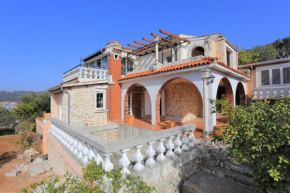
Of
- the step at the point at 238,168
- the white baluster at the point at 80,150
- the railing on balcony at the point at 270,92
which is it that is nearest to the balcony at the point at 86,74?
the white baluster at the point at 80,150

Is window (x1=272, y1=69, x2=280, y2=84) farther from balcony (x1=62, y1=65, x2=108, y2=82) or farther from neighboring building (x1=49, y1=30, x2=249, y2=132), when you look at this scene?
balcony (x1=62, y1=65, x2=108, y2=82)

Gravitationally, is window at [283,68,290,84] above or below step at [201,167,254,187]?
above

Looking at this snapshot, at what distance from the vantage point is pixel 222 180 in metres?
4.21

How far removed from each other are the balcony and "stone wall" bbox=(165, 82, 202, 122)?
19.3 ft

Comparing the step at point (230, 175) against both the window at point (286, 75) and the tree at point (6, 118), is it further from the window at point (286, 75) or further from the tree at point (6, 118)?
the tree at point (6, 118)

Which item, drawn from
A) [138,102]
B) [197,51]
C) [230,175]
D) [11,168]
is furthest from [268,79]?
[11,168]

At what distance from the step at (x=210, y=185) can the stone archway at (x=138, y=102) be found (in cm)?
1022

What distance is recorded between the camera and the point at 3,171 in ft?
28.8

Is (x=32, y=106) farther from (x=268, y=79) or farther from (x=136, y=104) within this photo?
(x=268, y=79)

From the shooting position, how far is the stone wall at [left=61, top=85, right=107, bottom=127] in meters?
10.5

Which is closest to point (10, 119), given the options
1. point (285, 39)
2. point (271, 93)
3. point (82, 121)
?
point (82, 121)

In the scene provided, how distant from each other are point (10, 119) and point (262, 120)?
2894 cm

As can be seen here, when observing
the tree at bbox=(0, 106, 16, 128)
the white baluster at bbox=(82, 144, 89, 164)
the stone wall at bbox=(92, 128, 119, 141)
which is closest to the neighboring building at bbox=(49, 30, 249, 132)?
the stone wall at bbox=(92, 128, 119, 141)

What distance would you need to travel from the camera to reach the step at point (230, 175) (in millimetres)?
3861
